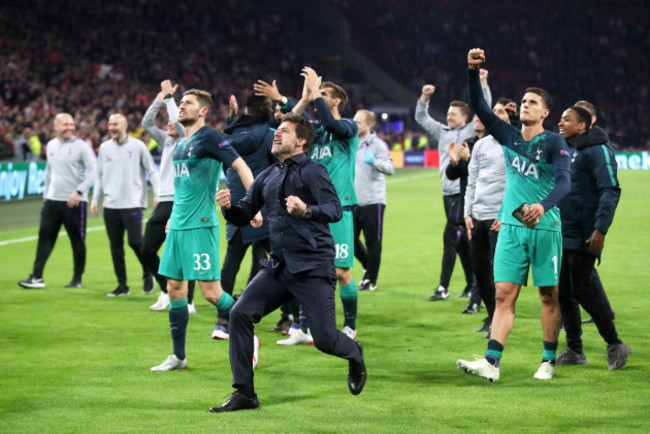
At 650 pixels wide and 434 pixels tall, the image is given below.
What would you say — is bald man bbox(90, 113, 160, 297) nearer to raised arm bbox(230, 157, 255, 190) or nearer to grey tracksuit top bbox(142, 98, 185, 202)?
grey tracksuit top bbox(142, 98, 185, 202)

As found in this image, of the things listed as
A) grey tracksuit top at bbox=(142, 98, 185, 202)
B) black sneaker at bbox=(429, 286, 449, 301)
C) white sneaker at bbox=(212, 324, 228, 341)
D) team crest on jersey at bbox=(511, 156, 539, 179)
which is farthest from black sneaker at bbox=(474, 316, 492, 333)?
grey tracksuit top at bbox=(142, 98, 185, 202)

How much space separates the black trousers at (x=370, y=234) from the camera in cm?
1234

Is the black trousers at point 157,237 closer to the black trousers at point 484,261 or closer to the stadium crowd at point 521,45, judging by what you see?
the black trousers at point 484,261

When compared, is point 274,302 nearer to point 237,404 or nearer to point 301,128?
point 237,404

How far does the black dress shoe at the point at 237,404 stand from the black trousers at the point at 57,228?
683 centimetres

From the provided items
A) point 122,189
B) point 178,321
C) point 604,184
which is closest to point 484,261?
point 604,184

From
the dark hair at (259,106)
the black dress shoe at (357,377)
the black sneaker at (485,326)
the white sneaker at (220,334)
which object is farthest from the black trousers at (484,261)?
the black dress shoe at (357,377)

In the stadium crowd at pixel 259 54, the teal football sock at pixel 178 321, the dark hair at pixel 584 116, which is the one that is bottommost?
the teal football sock at pixel 178 321

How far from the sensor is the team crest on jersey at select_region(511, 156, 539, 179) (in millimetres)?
7125

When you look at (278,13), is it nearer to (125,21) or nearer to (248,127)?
(125,21)

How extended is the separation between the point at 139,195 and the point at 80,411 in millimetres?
5954

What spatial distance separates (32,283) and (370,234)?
14.8 ft

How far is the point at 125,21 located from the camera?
4653cm

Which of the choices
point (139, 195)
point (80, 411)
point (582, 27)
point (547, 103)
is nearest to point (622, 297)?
point (547, 103)
